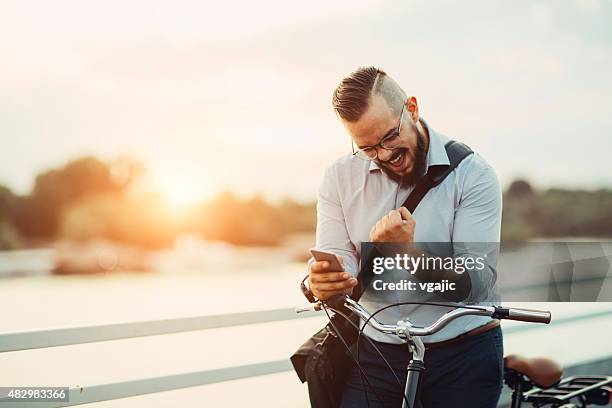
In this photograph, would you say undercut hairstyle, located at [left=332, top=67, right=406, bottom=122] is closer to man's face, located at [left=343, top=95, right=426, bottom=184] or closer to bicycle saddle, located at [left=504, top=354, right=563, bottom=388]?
man's face, located at [left=343, top=95, right=426, bottom=184]

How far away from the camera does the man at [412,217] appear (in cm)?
204

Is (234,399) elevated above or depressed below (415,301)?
below

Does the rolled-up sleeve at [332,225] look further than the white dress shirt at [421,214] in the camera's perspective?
Yes

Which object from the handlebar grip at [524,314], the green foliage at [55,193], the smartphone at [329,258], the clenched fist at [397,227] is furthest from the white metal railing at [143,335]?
the green foliage at [55,193]

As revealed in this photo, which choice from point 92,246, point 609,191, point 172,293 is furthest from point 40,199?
point 609,191

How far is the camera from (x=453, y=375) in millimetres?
2115

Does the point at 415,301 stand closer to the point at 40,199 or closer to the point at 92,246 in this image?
the point at 92,246

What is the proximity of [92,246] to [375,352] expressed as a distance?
314 inches

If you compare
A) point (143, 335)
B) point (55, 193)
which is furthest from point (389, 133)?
point (55, 193)

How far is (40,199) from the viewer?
11609mm

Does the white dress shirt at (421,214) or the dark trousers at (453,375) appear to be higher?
the white dress shirt at (421,214)

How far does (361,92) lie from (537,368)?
1330 millimetres

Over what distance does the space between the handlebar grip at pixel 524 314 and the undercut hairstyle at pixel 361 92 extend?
58 centimetres

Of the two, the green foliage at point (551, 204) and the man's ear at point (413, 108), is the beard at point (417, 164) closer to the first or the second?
the man's ear at point (413, 108)
